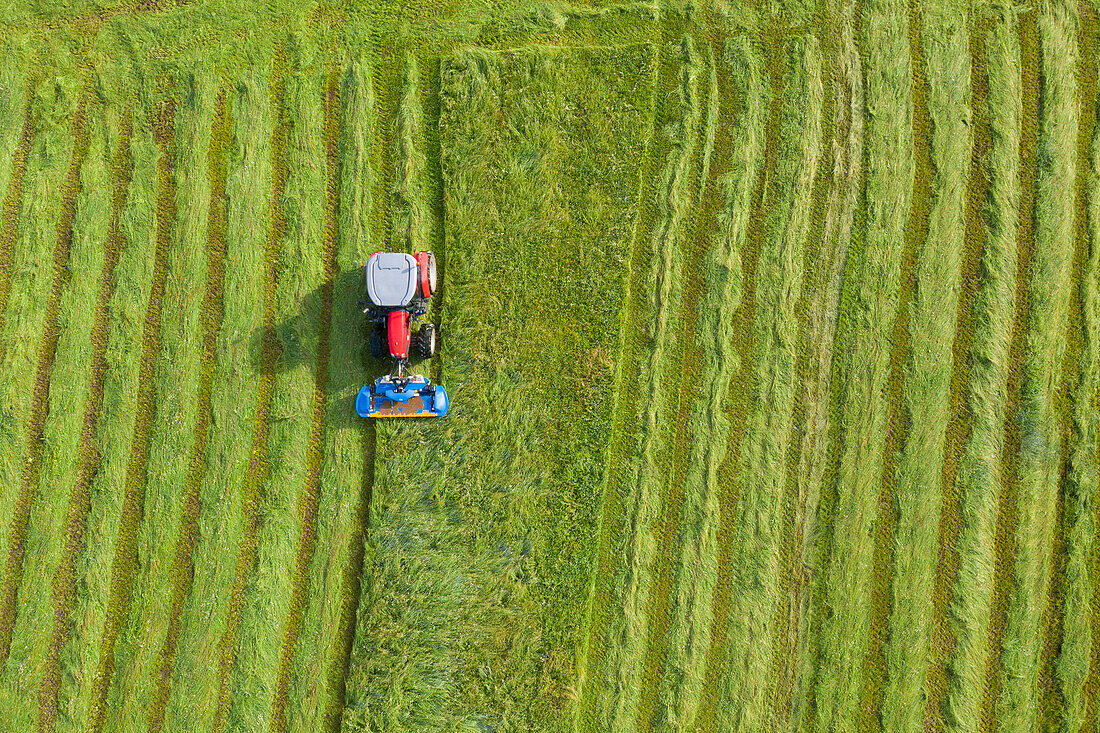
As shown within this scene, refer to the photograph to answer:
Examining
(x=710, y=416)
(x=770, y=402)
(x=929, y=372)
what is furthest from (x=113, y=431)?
(x=929, y=372)

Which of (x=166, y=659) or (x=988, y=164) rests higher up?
(x=988, y=164)

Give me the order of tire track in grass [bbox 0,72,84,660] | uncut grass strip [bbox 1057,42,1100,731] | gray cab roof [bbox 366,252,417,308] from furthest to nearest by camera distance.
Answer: tire track in grass [bbox 0,72,84,660], uncut grass strip [bbox 1057,42,1100,731], gray cab roof [bbox 366,252,417,308]

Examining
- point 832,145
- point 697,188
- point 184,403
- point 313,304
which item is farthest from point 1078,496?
point 184,403

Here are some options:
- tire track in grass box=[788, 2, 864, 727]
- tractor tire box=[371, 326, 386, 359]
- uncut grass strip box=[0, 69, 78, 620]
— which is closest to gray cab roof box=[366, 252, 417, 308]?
tractor tire box=[371, 326, 386, 359]

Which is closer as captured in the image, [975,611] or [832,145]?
[975,611]

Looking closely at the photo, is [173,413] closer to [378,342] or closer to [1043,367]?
[378,342]

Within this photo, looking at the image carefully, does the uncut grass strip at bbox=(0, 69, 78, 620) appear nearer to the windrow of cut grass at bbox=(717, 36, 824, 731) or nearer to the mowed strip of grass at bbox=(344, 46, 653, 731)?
the mowed strip of grass at bbox=(344, 46, 653, 731)

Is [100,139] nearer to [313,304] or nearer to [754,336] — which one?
[313,304]
